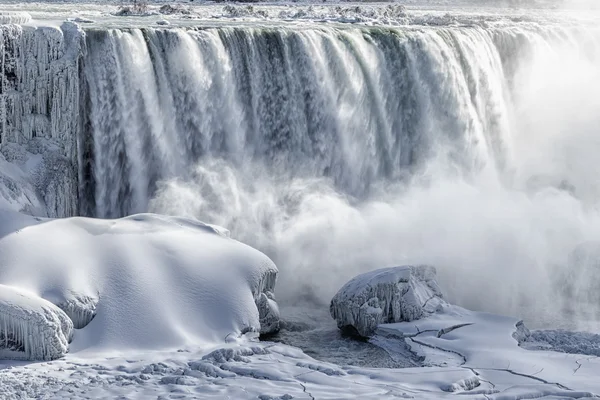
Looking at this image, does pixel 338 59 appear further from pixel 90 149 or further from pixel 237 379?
pixel 237 379

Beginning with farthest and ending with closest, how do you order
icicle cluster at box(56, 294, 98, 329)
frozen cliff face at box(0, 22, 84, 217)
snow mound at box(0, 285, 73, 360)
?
frozen cliff face at box(0, 22, 84, 217)
icicle cluster at box(56, 294, 98, 329)
snow mound at box(0, 285, 73, 360)

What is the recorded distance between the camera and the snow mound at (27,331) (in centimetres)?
949

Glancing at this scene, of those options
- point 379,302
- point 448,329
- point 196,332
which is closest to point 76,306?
point 196,332

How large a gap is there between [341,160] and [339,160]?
0.12ft

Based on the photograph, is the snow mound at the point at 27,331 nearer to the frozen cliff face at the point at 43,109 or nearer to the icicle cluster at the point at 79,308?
the icicle cluster at the point at 79,308

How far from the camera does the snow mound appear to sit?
949 cm

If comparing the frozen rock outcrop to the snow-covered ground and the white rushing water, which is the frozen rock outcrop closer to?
the snow-covered ground

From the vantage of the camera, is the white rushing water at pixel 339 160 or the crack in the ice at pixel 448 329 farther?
the white rushing water at pixel 339 160

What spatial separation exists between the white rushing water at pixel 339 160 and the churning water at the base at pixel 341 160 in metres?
0.03

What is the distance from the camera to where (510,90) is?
66.9 ft

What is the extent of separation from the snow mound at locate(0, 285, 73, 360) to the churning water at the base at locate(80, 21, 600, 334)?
3.88 m

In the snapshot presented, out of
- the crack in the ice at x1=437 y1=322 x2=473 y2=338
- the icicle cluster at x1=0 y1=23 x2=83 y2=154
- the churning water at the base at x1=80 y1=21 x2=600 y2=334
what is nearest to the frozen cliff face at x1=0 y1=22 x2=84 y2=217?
the icicle cluster at x1=0 y1=23 x2=83 y2=154

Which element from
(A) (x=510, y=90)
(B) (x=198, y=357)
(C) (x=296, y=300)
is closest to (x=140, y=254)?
(B) (x=198, y=357)

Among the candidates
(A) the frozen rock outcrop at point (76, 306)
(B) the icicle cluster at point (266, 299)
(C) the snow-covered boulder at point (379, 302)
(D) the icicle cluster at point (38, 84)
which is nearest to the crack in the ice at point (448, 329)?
(C) the snow-covered boulder at point (379, 302)
